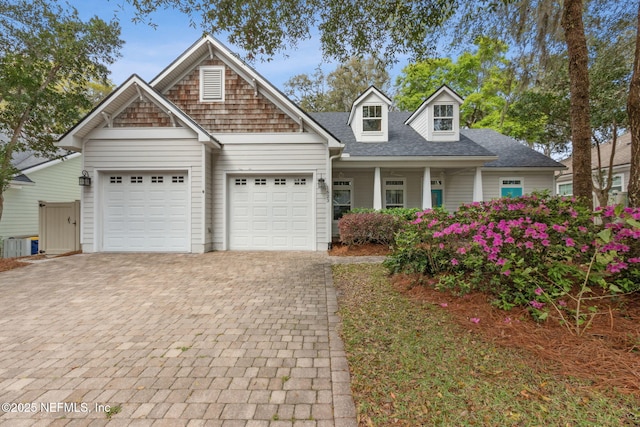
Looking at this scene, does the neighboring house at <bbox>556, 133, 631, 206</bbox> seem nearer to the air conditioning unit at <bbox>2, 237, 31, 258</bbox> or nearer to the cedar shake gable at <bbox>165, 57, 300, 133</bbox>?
the cedar shake gable at <bbox>165, 57, 300, 133</bbox>

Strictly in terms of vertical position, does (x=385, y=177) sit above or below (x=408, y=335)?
above

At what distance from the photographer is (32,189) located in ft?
44.5

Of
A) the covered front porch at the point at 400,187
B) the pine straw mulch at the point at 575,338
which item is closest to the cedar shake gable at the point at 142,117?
the covered front porch at the point at 400,187

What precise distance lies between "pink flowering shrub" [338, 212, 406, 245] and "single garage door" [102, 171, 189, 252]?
4.66 metres

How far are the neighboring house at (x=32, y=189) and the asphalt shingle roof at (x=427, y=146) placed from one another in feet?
36.5

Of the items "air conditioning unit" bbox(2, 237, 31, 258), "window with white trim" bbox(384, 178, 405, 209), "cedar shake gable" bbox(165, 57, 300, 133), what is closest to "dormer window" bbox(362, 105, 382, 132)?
"window with white trim" bbox(384, 178, 405, 209)

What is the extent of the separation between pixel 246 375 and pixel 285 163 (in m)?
7.25

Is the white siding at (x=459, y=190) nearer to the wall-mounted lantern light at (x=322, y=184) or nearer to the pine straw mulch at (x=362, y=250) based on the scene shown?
the pine straw mulch at (x=362, y=250)

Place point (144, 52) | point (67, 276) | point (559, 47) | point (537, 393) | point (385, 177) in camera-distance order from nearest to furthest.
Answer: point (537, 393), point (67, 276), point (559, 47), point (144, 52), point (385, 177)

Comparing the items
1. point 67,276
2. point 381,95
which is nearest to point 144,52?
point 67,276

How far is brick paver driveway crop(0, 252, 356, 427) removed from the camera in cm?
202

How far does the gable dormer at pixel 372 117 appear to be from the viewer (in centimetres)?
1187

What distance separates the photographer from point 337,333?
3.21 m

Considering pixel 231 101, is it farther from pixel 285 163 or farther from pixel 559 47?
pixel 559 47
